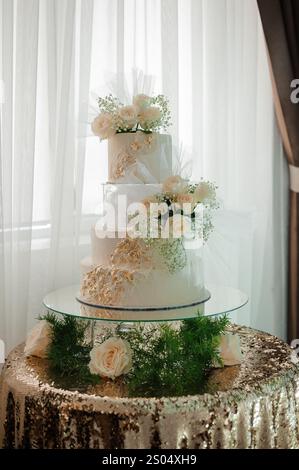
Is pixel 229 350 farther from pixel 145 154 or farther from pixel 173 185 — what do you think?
pixel 145 154

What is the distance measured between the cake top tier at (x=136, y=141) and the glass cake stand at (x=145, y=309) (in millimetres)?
360

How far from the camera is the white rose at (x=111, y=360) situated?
1424mm

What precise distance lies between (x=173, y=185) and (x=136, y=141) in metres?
0.20

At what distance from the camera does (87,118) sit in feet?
6.06

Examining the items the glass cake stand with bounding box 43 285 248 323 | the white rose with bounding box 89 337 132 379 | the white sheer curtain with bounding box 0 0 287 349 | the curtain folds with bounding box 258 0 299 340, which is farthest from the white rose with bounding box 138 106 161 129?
the curtain folds with bounding box 258 0 299 340

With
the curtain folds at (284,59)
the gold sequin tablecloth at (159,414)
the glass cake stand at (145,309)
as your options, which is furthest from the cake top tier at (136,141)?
the curtain folds at (284,59)

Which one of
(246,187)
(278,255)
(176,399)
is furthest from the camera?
(278,255)

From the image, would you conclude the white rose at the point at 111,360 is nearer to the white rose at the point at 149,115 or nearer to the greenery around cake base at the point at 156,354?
the greenery around cake base at the point at 156,354

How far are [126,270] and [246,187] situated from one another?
1.16 m

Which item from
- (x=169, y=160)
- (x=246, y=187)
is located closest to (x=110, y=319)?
(x=169, y=160)

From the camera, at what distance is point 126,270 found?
146cm

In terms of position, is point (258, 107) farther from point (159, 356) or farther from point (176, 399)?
point (176, 399)

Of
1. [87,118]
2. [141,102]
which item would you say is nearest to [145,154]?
[141,102]
